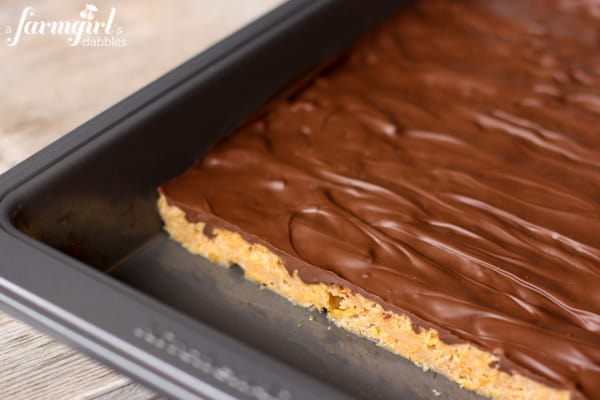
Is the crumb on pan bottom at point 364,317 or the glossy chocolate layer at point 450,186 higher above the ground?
the glossy chocolate layer at point 450,186

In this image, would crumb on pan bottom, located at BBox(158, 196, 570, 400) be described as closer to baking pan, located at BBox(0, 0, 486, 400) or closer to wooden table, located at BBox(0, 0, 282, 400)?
baking pan, located at BBox(0, 0, 486, 400)

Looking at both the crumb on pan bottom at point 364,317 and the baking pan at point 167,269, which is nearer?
the baking pan at point 167,269

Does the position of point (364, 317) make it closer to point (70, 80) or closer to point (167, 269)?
point (167, 269)

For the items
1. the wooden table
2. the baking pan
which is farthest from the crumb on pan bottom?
the wooden table

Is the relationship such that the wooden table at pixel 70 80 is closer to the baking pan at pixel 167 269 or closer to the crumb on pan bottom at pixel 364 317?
the baking pan at pixel 167 269

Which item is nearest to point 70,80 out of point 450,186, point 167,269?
point 167,269

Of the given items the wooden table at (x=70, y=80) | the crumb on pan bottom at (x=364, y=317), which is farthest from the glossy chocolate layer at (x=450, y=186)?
the wooden table at (x=70, y=80)
